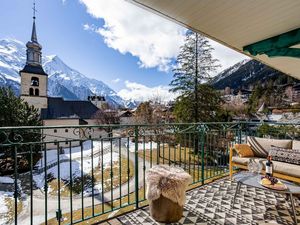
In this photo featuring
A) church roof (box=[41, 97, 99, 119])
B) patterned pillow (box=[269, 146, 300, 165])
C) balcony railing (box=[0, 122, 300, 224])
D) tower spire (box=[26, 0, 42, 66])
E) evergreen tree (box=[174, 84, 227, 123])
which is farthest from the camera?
tower spire (box=[26, 0, 42, 66])

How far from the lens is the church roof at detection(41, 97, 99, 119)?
23392mm

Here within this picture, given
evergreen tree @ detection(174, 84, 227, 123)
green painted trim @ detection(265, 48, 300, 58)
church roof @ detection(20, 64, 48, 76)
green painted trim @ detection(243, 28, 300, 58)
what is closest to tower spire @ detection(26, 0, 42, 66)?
church roof @ detection(20, 64, 48, 76)

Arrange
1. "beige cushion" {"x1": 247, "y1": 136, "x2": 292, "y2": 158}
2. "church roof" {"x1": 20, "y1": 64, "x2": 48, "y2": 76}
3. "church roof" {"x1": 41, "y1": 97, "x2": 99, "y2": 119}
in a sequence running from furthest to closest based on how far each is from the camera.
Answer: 1. "church roof" {"x1": 41, "y1": 97, "x2": 99, "y2": 119}
2. "church roof" {"x1": 20, "y1": 64, "x2": 48, "y2": 76}
3. "beige cushion" {"x1": 247, "y1": 136, "x2": 292, "y2": 158}

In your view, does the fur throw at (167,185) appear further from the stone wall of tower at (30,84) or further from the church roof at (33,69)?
the church roof at (33,69)

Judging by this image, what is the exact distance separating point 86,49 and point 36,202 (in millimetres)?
20243

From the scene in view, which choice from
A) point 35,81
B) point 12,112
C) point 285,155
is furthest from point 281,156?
point 35,81

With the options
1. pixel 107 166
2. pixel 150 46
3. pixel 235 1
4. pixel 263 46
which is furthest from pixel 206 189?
pixel 150 46

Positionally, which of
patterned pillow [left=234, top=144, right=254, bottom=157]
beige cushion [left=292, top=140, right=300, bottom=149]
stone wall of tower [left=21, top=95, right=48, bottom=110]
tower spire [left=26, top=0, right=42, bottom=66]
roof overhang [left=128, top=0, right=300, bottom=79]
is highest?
tower spire [left=26, top=0, right=42, bottom=66]

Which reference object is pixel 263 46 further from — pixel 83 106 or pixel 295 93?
Result: pixel 83 106

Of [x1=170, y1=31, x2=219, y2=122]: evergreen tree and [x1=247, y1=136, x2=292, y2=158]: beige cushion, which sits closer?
[x1=247, y1=136, x2=292, y2=158]: beige cushion

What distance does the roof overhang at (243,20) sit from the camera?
6.01 ft

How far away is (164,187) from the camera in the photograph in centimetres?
213

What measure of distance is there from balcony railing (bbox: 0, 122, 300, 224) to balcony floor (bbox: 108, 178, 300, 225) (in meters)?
0.36

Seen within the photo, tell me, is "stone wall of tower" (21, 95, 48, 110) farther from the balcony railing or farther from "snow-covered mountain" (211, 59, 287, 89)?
"snow-covered mountain" (211, 59, 287, 89)
